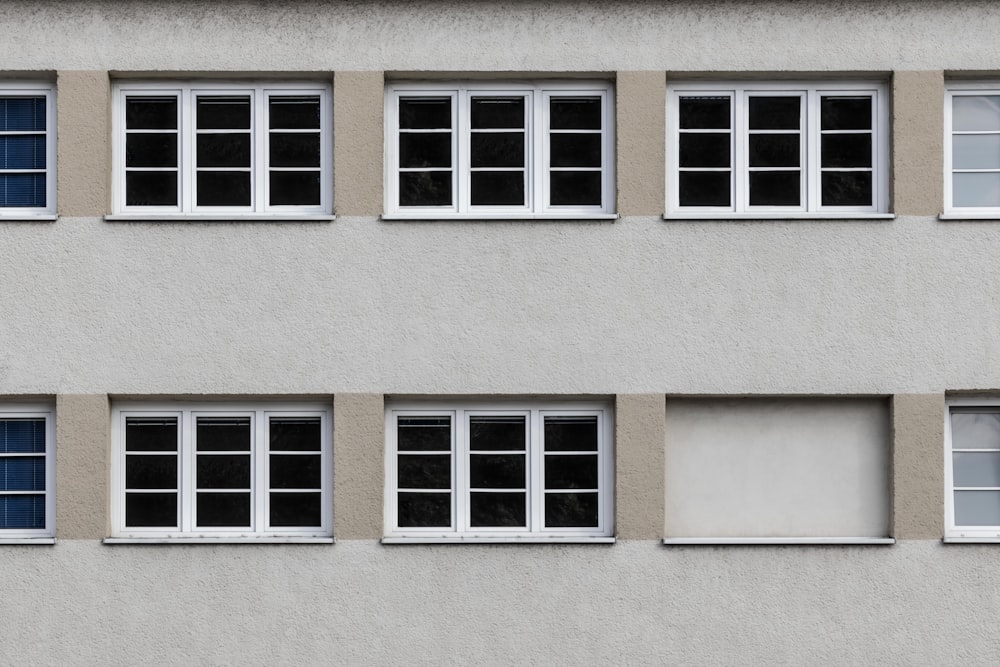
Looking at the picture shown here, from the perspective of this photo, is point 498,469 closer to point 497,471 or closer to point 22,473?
point 497,471

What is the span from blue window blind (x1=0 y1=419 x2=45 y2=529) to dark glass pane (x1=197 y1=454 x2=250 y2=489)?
1491 millimetres

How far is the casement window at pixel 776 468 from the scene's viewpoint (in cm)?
1240

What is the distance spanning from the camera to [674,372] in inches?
482

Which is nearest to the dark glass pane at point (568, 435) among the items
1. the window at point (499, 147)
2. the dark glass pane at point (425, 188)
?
the window at point (499, 147)

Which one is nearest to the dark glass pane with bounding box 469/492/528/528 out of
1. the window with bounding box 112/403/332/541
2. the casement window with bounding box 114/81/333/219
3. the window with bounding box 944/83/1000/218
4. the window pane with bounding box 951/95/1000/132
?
Answer: the window with bounding box 112/403/332/541

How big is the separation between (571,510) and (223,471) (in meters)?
3.27

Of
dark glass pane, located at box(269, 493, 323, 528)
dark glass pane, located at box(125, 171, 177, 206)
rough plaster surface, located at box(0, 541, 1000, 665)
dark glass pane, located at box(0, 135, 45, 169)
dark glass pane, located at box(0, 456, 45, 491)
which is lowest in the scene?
rough plaster surface, located at box(0, 541, 1000, 665)

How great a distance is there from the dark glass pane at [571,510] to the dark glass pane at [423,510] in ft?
3.12

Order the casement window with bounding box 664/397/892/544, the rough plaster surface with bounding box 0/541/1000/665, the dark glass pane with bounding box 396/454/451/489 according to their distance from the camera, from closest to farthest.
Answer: the rough plaster surface with bounding box 0/541/1000/665 → the casement window with bounding box 664/397/892/544 → the dark glass pane with bounding box 396/454/451/489

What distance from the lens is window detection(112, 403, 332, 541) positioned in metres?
12.4

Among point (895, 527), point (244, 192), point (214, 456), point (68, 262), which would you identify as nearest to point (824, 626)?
point (895, 527)

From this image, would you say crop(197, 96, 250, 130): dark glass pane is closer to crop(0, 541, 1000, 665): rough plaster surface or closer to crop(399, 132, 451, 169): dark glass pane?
crop(399, 132, 451, 169): dark glass pane

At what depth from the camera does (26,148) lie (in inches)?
497

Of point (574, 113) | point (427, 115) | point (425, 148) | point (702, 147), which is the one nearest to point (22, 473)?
point (425, 148)
